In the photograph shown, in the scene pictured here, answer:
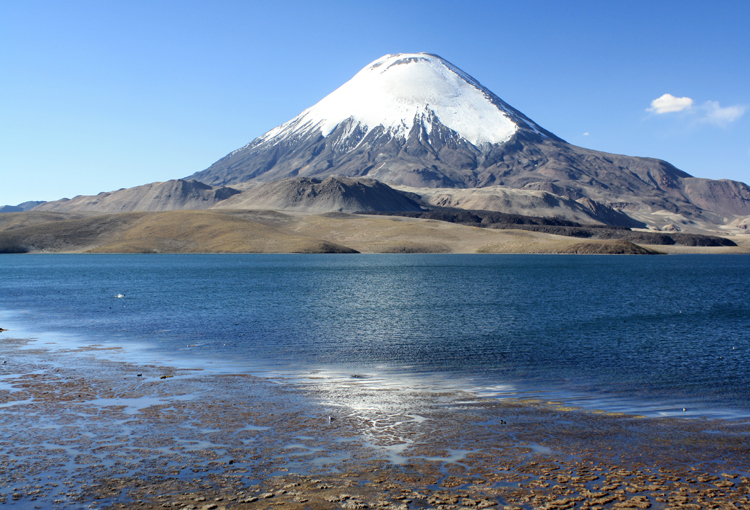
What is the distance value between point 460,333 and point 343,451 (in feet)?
62.6

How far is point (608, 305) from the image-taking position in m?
45.5

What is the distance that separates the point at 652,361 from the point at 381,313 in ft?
62.0

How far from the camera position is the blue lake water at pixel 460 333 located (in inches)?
785

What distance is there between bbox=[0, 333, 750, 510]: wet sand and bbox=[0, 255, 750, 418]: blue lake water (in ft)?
10.2

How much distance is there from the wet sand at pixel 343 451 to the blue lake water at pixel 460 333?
3117 millimetres

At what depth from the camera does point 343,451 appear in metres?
12.4

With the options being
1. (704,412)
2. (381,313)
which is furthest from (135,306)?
(704,412)

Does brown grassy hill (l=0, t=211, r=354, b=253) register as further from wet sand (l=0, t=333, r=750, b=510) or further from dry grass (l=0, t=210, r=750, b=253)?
wet sand (l=0, t=333, r=750, b=510)

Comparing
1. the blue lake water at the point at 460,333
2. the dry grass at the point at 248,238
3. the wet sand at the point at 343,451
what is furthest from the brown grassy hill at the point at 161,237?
the wet sand at the point at 343,451

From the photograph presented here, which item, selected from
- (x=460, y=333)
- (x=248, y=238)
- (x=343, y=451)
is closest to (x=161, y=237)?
(x=248, y=238)

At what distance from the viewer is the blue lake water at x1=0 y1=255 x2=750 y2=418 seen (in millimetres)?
19938

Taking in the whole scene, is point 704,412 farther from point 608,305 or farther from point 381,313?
→ point 608,305

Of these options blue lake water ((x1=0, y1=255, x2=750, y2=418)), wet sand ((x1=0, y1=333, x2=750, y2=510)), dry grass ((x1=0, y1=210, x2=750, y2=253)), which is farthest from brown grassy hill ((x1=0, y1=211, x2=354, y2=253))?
wet sand ((x1=0, y1=333, x2=750, y2=510))

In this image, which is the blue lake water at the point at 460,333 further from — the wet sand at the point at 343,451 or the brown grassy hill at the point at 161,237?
the brown grassy hill at the point at 161,237
